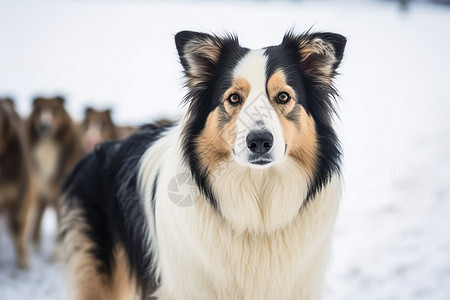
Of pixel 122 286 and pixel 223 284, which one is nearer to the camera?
pixel 223 284

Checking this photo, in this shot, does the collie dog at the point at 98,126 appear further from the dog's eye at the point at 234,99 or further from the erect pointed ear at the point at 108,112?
the dog's eye at the point at 234,99

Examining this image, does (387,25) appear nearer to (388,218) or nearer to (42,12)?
(388,218)

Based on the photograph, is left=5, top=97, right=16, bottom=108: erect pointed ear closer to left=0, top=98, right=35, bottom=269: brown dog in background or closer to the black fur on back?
left=0, top=98, right=35, bottom=269: brown dog in background

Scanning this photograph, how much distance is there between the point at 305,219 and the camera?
2.51 m

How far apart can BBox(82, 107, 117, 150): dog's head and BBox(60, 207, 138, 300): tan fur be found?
4493 mm

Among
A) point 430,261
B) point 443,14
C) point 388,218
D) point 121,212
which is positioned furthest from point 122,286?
point 443,14

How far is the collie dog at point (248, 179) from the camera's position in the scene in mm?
2416

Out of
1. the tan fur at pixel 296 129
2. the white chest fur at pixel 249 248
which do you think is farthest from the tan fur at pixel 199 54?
the white chest fur at pixel 249 248

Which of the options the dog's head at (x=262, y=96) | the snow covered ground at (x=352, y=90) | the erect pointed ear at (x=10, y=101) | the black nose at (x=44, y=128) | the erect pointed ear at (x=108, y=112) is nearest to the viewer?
the dog's head at (x=262, y=96)

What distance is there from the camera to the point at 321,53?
2.49 meters

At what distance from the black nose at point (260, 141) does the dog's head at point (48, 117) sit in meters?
5.48

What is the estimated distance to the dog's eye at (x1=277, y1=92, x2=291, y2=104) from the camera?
94.5 inches

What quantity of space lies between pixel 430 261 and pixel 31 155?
597 cm

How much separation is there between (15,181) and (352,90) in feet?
21.9
